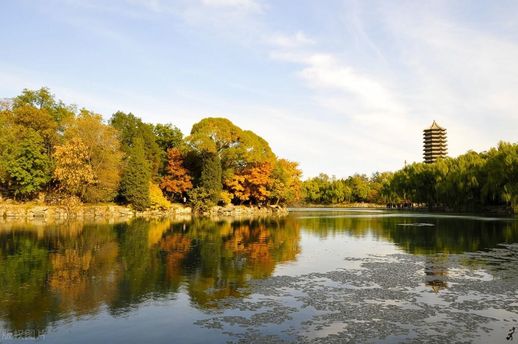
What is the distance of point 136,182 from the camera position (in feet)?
206

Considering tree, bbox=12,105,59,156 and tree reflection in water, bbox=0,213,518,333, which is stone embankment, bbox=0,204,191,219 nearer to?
tree, bbox=12,105,59,156

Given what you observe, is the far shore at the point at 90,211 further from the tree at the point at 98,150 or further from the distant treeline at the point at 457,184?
the distant treeline at the point at 457,184

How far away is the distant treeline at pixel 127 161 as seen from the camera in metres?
56.8

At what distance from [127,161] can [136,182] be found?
14.8ft

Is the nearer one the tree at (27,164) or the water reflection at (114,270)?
the water reflection at (114,270)

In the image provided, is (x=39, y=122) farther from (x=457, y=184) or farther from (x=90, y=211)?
(x=457, y=184)

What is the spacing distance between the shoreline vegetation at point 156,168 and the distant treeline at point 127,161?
0.15m

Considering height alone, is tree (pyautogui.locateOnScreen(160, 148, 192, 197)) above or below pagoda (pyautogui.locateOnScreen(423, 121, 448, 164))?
below

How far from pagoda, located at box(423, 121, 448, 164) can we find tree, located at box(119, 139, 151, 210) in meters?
135

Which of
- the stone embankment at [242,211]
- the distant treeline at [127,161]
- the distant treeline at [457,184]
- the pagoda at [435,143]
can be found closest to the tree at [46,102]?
the distant treeline at [127,161]

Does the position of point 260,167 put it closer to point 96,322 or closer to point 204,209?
point 204,209

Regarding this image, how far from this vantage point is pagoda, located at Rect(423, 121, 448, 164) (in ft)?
562

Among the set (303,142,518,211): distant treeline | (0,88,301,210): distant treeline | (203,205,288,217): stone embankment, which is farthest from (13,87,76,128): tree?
(303,142,518,211): distant treeline

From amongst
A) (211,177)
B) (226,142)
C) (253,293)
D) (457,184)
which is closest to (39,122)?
(211,177)
